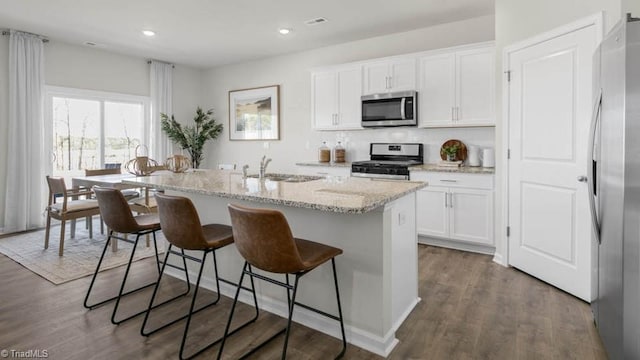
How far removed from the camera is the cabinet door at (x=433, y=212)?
4176 millimetres

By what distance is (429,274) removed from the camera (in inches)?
133

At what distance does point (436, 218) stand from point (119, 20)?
4.34 meters

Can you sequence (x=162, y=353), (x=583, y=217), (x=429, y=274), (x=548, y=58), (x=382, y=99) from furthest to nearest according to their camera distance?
(x=382, y=99), (x=429, y=274), (x=548, y=58), (x=583, y=217), (x=162, y=353)

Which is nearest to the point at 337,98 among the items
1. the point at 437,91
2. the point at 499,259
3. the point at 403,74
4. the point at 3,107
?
the point at 403,74

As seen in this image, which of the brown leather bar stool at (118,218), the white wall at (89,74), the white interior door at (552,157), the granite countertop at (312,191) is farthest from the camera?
the white wall at (89,74)

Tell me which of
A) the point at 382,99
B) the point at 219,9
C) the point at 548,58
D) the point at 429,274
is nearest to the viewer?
the point at 548,58

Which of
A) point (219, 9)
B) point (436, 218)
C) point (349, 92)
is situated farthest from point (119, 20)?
point (436, 218)

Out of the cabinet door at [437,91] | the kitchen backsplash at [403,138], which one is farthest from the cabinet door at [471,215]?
the cabinet door at [437,91]

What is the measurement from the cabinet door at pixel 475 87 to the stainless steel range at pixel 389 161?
2.48 ft

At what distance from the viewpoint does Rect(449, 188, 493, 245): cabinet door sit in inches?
155

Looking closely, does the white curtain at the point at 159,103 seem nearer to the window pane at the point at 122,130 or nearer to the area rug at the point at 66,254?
the window pane at the point at 122,130

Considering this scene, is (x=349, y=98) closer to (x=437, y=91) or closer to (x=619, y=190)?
(x=437, y=91)

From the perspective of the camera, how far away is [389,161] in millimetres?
4914

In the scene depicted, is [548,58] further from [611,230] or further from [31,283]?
[31,283]
